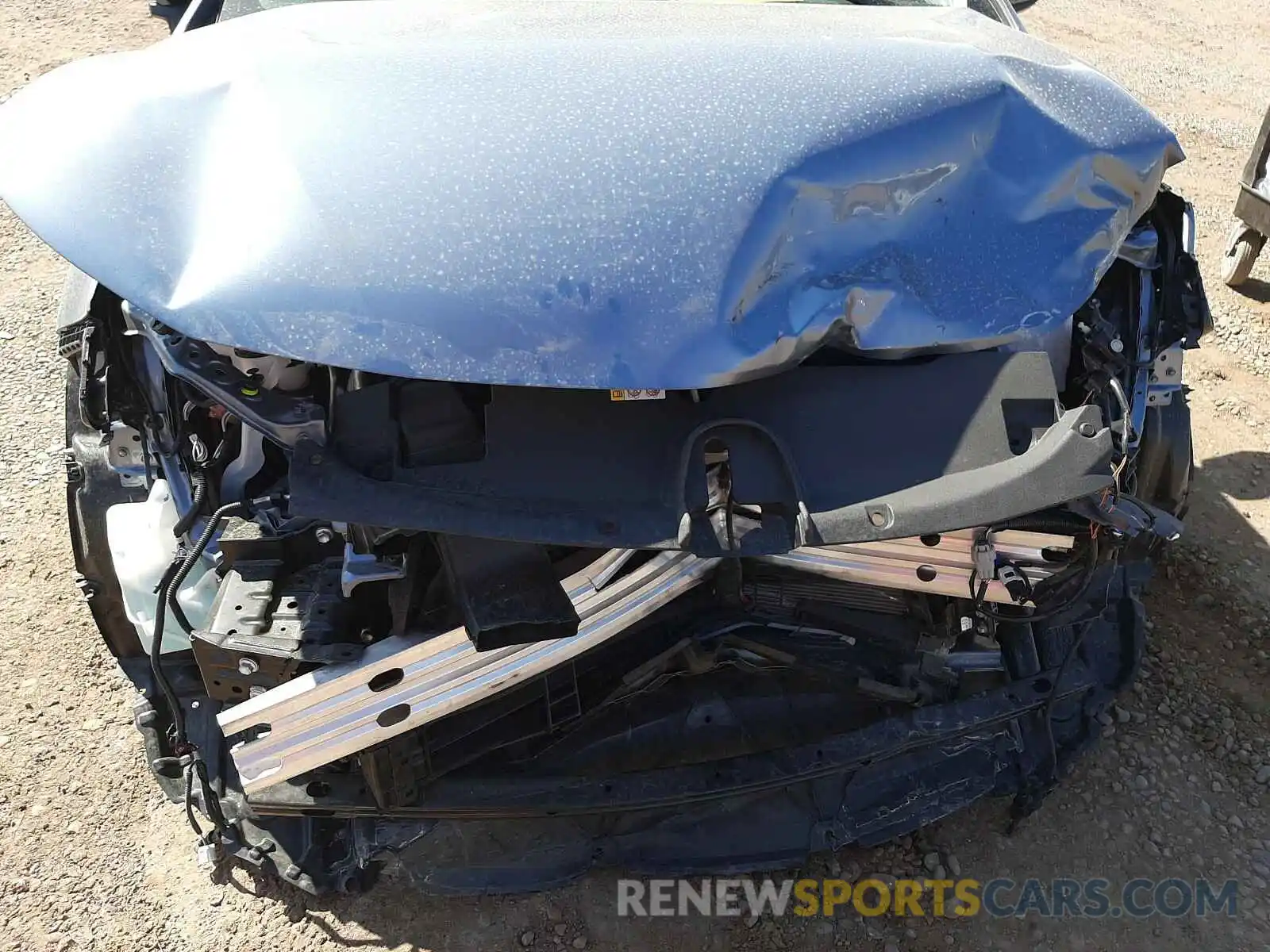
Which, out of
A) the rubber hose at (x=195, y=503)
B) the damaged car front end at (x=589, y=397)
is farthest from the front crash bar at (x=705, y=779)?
the rubber hose at (x=195, y=503)

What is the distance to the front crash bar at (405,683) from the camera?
6.15 ft

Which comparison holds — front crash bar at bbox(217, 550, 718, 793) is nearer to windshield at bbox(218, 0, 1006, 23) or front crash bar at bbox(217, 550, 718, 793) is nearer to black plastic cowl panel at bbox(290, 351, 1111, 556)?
black plastic cowl panel at bbox(290, 351, 1111, 556)

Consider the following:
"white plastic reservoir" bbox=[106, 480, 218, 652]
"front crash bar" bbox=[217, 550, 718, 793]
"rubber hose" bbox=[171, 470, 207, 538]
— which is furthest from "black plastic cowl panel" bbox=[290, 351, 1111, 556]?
"white plastic reservoir" bbox=[106, 480, 218, 652]

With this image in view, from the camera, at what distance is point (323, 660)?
1869mm

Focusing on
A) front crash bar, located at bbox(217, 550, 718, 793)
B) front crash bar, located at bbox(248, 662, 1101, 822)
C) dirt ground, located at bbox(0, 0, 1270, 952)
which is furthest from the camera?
dirt ground, located at bbox(0, 0, 1270, 952)

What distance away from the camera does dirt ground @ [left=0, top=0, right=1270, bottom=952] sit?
2.35 m

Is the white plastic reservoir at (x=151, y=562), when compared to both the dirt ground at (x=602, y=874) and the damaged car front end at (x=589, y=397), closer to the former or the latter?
the damaged car front end at (x=589, y=397)

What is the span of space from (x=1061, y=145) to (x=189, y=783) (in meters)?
2.28

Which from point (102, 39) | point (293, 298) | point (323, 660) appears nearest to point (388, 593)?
point (323, 660)

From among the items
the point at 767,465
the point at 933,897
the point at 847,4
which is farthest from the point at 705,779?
the point at 847,4

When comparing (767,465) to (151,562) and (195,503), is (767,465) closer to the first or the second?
(195,503)

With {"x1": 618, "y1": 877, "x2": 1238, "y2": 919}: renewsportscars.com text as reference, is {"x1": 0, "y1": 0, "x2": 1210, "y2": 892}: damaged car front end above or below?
above

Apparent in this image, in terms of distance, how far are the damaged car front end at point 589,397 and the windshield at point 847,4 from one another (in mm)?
322

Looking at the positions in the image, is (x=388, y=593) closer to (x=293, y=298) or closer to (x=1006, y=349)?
(x=293, y=298)
